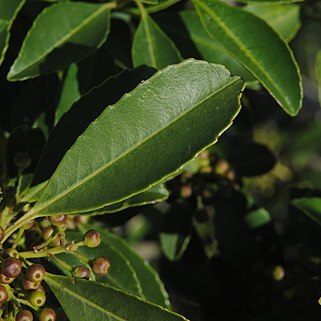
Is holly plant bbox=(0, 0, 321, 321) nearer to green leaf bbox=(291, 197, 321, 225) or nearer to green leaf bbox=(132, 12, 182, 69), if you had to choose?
green leaf bbox=(132, 12, 182, 69)

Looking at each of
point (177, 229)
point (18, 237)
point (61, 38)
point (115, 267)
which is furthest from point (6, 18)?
point (177, 229)

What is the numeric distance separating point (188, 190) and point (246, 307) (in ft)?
1.17

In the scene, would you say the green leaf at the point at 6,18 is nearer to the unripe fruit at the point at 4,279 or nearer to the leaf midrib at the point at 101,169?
the leaf midrib at the point at 101,169

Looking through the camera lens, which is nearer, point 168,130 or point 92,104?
point 168,130

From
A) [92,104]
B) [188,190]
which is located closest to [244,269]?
[188,190]

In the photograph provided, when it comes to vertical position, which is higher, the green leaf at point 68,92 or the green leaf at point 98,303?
the green leaf at point 68,92

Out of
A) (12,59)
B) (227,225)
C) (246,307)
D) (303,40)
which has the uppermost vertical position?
(12,59)

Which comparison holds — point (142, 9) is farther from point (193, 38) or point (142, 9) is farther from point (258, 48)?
point (258, 48)

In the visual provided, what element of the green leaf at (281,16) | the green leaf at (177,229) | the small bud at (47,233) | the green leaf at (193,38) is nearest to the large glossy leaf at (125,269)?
the small bud at (47,233)

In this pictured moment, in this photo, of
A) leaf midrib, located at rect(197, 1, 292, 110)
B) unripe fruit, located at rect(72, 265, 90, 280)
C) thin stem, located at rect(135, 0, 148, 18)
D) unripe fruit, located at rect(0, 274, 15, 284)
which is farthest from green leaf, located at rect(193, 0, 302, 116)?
unripe fruit, located at rect(0, 274, 15, 284)

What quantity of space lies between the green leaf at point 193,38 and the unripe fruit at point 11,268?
69 centimetres

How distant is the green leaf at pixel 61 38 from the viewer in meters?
1.51

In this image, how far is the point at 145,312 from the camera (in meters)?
1.19

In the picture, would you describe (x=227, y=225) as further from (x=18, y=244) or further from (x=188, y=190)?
(x=18, y=244)
